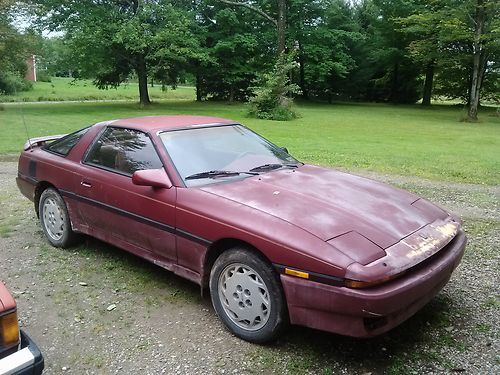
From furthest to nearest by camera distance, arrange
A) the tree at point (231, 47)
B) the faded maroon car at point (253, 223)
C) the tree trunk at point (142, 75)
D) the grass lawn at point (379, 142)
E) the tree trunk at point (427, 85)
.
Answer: the tree trunk at point (427, 85)
the tree at point (231, 47)
the tree trunk at point (142, 75)
the grass lawn at point (379, 142)
the faded maroon car at point (253, 223)

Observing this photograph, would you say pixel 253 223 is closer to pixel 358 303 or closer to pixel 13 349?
pixel 358 303

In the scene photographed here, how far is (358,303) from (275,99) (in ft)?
67.5

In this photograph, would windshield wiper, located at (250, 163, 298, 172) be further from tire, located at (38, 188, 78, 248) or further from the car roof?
tire, located at (38, 188, 78, 248)

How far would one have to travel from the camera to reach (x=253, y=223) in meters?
3.19

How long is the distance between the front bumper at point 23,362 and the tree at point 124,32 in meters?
24.1

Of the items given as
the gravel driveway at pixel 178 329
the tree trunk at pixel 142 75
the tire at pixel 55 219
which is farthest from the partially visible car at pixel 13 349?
the tree trunk at pixel 142 75

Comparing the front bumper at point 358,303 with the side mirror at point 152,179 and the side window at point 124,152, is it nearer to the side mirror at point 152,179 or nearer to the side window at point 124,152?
the side mirror at point 152,179

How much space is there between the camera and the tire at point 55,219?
194 inches

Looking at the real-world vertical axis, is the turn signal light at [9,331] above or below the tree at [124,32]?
below

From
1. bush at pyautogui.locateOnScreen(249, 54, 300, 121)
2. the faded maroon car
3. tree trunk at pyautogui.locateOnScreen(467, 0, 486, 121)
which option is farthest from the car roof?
tree trunk at pyautogui.locateOnScreen(467, 0, 486, 121)

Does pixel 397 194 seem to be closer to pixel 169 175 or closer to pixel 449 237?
pixel 449 237

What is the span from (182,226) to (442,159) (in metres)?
9.22

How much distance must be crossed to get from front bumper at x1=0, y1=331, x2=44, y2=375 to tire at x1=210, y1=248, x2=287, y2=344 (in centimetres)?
134

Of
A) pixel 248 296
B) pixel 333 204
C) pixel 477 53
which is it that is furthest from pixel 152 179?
pixel 477 53
